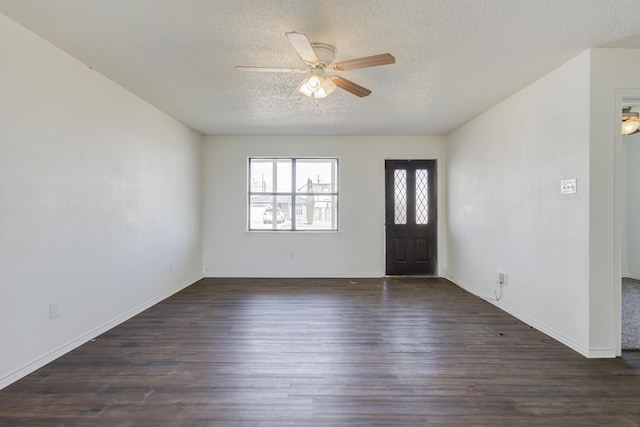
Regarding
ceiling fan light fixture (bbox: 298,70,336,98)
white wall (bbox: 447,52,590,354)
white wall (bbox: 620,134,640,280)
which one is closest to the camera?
ceiling fan light fixture (bbox: 298,70,336,98)

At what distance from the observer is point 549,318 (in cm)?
301

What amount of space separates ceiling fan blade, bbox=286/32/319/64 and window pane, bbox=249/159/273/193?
138 inches

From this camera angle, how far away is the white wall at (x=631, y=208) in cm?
535

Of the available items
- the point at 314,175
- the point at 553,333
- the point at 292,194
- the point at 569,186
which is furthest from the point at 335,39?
the point at 292,194

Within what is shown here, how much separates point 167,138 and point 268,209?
2059 millimetres

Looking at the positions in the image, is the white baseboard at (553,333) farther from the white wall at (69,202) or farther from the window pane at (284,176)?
the white wall at (69,202)

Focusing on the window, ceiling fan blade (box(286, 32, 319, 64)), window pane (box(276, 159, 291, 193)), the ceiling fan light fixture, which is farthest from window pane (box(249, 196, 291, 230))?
ceiling fan blade (box(286, 32, 319, 64))

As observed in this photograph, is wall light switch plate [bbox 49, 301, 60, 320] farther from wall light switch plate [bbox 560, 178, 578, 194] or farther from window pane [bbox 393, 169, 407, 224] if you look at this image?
window pane [bbox 393, 169, 407, 224]

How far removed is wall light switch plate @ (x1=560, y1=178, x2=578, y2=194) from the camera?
2.69m

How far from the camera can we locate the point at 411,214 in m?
5.73

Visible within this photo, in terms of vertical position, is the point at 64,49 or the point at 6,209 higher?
the point at 64,49

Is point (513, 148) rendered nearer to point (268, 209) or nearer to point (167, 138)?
point (268, 209)

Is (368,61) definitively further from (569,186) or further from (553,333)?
(553,333)

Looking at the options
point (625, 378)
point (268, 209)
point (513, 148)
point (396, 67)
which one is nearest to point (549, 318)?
point (625, 378)
